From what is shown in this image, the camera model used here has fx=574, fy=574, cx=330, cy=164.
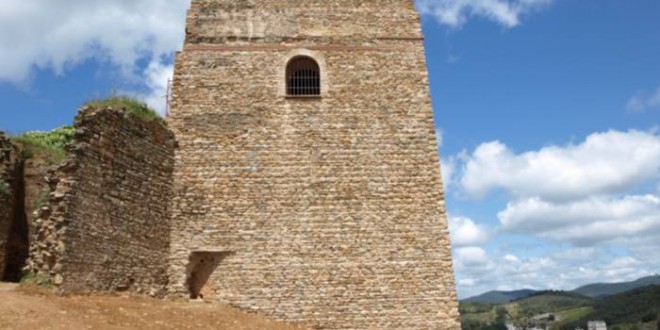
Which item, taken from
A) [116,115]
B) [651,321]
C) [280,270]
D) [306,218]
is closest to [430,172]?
[306,218]

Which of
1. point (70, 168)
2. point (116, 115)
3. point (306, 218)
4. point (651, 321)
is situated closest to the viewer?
point (70, 168)

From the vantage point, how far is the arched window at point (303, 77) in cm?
1448

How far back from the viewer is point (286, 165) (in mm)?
13570

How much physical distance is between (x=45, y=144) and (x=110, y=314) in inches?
255

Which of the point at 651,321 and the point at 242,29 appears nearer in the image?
the point at 242,29

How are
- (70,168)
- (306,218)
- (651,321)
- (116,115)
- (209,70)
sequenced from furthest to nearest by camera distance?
(651,321), (209,70), (306,218), (116,115), (70,168)

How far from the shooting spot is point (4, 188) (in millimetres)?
12172

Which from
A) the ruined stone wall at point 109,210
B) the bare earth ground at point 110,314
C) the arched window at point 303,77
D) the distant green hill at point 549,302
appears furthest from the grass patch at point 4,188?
the distant green hill at point 549,302

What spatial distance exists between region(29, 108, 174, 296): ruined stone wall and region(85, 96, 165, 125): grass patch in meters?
0.16

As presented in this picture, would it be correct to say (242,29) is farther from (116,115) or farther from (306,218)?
(306,218)

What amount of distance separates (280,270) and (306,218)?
4.30 ft

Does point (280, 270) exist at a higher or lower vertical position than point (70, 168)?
lower

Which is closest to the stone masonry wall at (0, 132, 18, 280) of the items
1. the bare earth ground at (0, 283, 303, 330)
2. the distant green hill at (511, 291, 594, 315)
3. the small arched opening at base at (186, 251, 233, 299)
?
the bare earth ground at (0, 283, 303, 330)

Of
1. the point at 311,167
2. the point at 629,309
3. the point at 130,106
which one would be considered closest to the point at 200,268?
the point at 311,167
